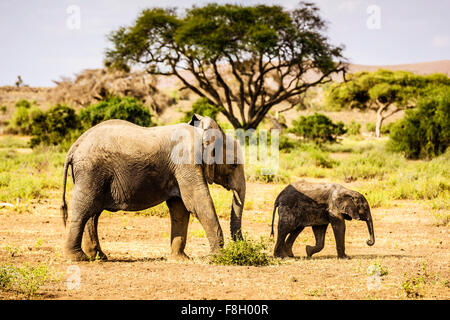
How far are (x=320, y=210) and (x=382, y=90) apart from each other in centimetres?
3623

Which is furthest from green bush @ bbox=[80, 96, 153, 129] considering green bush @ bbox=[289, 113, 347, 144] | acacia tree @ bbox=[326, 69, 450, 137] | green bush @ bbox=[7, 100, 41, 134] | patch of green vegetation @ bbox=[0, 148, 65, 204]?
acacia tree @ bbox=[326, 69, 450, 137]

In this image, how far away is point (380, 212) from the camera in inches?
486

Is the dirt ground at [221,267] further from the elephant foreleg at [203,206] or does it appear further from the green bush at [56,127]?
the green bush at [56,127]

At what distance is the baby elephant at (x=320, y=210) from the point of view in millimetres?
7689

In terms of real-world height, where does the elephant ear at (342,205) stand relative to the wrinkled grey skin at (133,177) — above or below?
below

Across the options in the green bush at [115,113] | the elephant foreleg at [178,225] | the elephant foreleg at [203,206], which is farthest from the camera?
the green bush at [115,113]

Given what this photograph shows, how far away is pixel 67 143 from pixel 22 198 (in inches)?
436

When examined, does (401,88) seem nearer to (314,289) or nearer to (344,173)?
(344,173)

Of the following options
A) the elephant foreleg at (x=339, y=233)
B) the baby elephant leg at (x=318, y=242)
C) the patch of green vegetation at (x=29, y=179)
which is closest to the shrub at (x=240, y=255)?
the baby elephant leg at (x=318, y=242)

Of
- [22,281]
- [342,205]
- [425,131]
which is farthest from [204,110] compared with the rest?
[22,281]

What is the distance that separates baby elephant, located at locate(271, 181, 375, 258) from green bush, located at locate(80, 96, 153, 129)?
18.5 metres

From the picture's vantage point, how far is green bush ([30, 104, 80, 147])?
2420 centimetres

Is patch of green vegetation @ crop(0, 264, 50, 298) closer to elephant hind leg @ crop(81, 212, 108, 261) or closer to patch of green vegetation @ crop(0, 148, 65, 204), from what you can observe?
elephant hind leg @ crop(81, 212, 108, 261)
